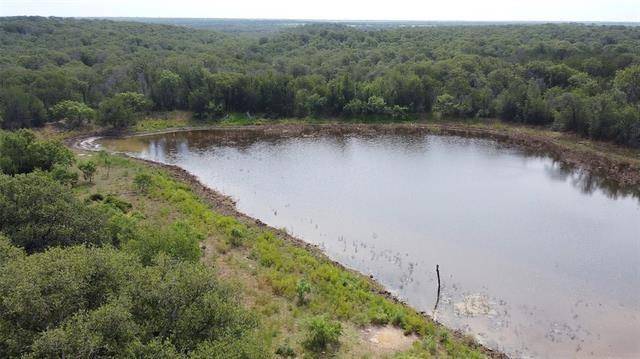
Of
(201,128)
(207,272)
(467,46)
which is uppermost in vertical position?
(467,46)

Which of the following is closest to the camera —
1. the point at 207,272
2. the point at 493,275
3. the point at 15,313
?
the point at 15,313

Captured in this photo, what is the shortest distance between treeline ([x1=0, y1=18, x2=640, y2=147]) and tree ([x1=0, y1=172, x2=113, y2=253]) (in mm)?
41270

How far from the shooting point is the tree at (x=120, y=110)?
6069 centimetres

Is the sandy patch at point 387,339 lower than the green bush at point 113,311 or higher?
lower

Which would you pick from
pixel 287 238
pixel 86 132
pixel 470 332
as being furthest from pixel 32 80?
pixel 470 332

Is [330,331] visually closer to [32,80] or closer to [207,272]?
[207,272]

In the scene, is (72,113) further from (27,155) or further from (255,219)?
(255,219)

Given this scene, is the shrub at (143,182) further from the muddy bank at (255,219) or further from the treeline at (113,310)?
the treeline at (113,310)

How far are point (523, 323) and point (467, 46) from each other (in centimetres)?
8032

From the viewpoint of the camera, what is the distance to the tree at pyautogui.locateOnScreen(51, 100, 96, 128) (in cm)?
6016

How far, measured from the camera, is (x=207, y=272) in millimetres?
16625

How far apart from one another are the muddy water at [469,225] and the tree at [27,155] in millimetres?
12562

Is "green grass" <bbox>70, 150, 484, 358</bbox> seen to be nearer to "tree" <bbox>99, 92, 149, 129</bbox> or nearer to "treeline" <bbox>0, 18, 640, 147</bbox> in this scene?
"tree" <bbox>99, 92, 149, 129</bbox>

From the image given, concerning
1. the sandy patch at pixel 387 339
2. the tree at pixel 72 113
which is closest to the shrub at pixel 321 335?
the sandy patch at pixel 387 339
